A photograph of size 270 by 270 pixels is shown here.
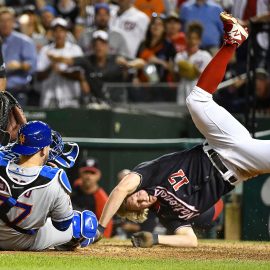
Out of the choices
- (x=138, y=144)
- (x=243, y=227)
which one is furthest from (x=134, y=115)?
(x=243, y=227)

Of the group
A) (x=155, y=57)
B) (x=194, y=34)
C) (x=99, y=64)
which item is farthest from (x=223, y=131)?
(x=155, y=57)

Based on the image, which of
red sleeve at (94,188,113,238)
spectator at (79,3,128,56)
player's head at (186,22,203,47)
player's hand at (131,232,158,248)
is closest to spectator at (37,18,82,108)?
spectator at (79,3,128,56)

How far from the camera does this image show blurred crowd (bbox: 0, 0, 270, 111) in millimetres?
13453

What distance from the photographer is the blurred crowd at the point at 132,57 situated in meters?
13.5

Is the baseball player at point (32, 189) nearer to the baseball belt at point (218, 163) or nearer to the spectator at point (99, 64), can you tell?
the baseball belt at point (218, 163)

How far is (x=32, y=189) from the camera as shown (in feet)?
23.8

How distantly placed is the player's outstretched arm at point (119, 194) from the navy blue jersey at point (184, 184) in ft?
0.39

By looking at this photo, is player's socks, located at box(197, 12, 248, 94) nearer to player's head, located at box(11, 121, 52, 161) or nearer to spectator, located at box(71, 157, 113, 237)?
player's head, located at box(11, 121, 52, 161)

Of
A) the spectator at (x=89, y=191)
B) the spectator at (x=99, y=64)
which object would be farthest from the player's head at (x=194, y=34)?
the spectator at (x=89, y=191)

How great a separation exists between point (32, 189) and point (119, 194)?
1.10 m

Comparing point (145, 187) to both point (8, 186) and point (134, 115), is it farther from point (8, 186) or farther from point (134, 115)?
point (134, 115)

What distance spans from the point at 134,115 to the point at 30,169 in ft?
19.3

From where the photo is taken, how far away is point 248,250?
27.6ft

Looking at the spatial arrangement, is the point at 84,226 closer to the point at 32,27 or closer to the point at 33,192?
the point at 33,192
